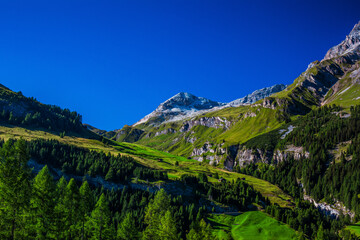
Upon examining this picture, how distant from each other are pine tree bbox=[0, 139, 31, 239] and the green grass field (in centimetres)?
8357

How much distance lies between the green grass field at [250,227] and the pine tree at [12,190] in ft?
274

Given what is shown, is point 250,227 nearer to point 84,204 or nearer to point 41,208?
point 84,204

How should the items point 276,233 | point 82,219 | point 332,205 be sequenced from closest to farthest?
point 82,219
point 276,233
point 332,205

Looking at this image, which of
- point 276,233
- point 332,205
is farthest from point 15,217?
point 332,205

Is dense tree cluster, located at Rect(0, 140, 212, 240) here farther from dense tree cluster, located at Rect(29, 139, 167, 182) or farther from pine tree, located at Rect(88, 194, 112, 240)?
dense tree cluster, located at Rect(29, 139, 167, 182)

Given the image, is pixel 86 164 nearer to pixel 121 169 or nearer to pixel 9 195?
pixel 121 169

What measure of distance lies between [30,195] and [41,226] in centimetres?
688

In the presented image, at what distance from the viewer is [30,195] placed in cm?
3269

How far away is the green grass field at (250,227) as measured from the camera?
104688 mm

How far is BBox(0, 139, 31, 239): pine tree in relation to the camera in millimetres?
30078

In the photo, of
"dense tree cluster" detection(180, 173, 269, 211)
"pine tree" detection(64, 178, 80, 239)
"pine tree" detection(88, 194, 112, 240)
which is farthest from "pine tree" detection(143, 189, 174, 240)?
"dense tree cluster" detection(180, 173, 269, 211)

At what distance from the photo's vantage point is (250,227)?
115312 millimetres

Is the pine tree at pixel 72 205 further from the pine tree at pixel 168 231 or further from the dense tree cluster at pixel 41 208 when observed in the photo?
the pine tree at pixel 168 231

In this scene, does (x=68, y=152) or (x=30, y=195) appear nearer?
(x=30, y=195)
